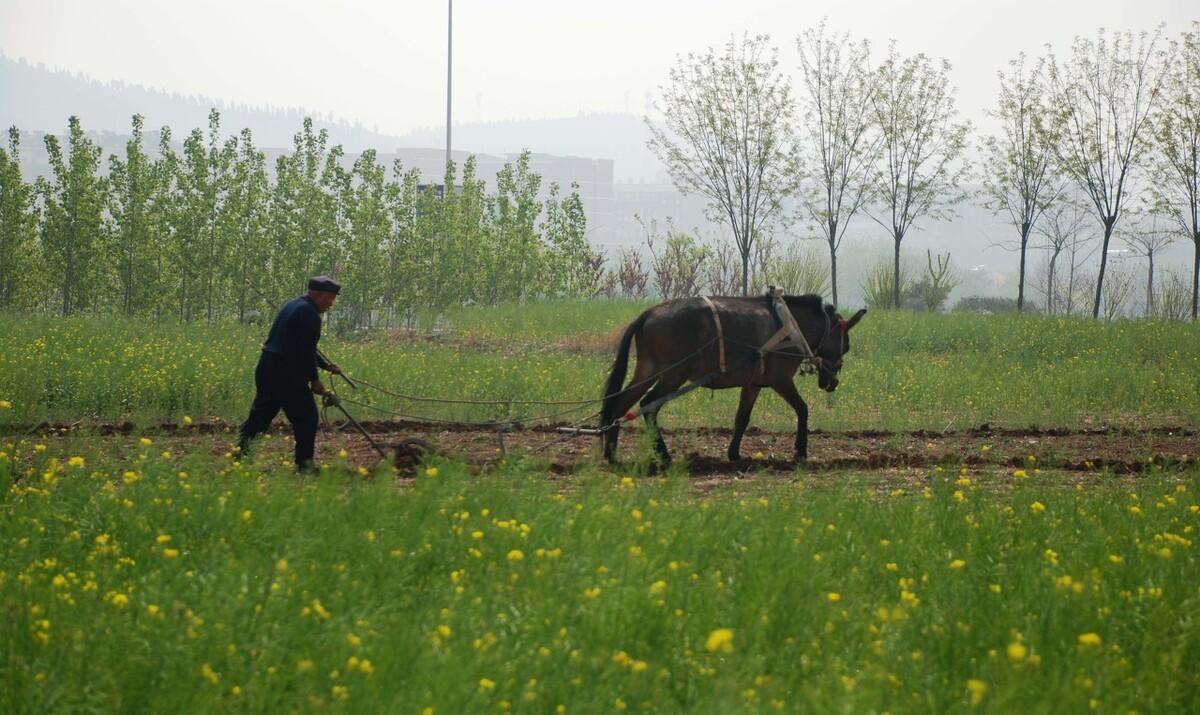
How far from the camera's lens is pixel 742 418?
40.9ft

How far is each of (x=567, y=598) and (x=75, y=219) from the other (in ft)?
102

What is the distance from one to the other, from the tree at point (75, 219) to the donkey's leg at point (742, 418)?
2582cm

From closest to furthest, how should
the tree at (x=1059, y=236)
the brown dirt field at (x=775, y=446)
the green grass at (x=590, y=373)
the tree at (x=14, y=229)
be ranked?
the brown dirt field at (x=775, y=446)
the green grass at (x=590, y=373)
the tree at (x=14, y=229)
the tree at (x=1059, y=236)

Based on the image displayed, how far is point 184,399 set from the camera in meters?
15.0

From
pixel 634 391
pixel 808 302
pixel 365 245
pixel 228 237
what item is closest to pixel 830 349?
pixel 808 302

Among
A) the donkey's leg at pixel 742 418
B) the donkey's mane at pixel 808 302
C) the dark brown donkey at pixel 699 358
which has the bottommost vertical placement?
the donkey's leg at pixel 742 418

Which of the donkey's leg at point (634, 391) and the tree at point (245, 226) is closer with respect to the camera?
the donkey's leg at point (634, 391)

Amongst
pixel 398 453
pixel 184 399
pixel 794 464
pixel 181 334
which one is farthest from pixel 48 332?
pixel 794 464

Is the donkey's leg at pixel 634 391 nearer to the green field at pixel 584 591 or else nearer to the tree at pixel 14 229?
the green field at pixel 584 591

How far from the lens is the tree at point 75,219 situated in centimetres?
3338

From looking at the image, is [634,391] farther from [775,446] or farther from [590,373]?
[590,373]

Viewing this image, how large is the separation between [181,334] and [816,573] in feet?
54.3

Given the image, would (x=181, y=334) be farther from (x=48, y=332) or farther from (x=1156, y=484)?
(x=1156, y=484)

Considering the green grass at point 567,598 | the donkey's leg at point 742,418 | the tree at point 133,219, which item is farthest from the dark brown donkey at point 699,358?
the tree at point 133,219
